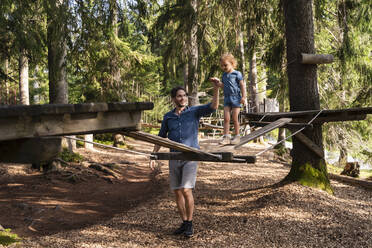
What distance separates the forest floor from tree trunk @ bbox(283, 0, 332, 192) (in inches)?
12.9

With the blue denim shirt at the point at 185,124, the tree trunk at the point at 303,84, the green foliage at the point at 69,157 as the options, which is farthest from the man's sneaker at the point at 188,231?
the green foliage at the point at 69,157

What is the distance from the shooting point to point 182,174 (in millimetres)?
3807

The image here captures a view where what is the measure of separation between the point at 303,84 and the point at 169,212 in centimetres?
307

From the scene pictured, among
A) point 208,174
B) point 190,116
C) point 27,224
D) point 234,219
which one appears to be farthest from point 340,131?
point 27,224

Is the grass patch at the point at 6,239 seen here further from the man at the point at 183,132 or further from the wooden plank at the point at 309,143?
the wooden plank at the point at 309,143

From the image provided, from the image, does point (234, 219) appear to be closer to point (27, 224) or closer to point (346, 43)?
point (27, 224)

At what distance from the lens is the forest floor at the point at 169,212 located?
4117 mm

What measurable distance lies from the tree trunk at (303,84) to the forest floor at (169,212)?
0.33 meters

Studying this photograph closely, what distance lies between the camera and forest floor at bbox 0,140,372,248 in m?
4.12

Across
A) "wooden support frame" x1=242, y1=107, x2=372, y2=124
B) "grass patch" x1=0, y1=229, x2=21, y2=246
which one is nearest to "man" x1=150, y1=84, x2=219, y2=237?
"wooden support frame" x1=242, y1=107, x2=372, y2=124

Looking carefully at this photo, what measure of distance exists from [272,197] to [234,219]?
84 centimetres

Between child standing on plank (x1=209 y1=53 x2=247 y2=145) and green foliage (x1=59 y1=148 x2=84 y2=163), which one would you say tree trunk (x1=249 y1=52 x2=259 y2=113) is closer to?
child standing on plank (x1=209 y1=53 x2=247 y2=145)

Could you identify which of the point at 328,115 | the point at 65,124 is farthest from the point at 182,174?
the point at 328,115

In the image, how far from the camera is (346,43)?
6109mm
